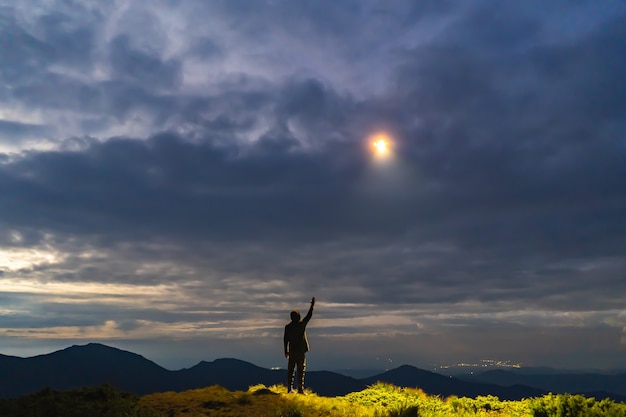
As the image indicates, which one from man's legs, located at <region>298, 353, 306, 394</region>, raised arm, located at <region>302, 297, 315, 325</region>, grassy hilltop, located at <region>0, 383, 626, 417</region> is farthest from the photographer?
man's legs, located at <region>298, 353, 306, 394</region>

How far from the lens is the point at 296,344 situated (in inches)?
1015

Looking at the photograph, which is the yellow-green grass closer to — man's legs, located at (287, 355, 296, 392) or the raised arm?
man's legs, located at (287, 355, 296, 392)

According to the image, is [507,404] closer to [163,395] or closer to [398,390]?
[398,390]

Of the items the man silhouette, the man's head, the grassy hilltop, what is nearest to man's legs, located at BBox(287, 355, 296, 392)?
the man silhouette

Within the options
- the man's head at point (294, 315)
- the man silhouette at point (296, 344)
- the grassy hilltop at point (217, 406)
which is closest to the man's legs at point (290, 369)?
the man silhouette at point (296, 344)

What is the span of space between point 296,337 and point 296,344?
14.2 inches

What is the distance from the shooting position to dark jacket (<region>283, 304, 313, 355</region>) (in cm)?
2570

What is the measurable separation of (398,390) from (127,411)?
18445mm

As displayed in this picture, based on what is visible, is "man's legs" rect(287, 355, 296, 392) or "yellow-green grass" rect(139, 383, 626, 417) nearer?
"yellow-green grass" rect(139, 383, 626, 417)

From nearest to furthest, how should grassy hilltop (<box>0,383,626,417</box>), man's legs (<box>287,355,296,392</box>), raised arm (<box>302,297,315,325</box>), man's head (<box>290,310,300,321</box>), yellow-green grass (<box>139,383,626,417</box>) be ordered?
grassy hilltop (<box>0,383,626,417</box>) < yellow-green grass (<box>139,383,626,417</box>) < raised arm (<box>302,297,315,325</box>) < man's legs (<box>287,355,296,392</box>) < man's head (<box>290,310,300,321</box>)

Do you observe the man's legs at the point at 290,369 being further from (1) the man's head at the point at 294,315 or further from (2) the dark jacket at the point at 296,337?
(1) the man's head at the point at 294,315

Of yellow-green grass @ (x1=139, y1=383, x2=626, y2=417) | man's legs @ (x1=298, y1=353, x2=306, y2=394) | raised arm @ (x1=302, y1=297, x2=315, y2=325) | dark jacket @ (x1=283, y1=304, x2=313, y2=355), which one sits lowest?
yellow-green grass @ (x1=139, y1=383, x2=626, y2=417)

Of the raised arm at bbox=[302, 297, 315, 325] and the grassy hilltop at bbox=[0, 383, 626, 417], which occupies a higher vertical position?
the raised arm at bbox=[302, 297, 315, 325]

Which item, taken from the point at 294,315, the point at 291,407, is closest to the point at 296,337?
the point at 294,315
